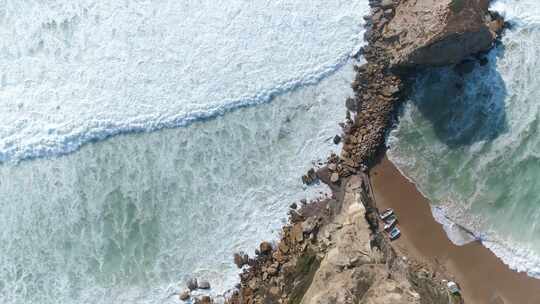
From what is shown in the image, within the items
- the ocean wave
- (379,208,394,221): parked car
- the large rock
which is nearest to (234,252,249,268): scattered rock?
(379,208,394,221): parked car

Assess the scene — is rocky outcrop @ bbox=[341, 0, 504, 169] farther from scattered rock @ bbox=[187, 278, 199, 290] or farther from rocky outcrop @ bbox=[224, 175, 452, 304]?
scattered rock @ bbox=[187, 278, 199, 290]

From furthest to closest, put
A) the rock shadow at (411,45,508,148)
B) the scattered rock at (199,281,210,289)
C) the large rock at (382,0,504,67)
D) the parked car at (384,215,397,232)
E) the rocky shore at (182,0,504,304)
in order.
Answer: the scattered rock at (199,281,210,289) → the rock shadow at (411,45,508,148) → the parked car at (384,215,397,232) → the rocky shore at (182,0,504,304) → the large rock at (382,0,504,67)

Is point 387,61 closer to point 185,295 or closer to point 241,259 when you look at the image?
point 241,259

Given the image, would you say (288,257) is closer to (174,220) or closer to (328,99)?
(174,220)

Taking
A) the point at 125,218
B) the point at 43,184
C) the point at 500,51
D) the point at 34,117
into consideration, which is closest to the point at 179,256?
the point at 125,218

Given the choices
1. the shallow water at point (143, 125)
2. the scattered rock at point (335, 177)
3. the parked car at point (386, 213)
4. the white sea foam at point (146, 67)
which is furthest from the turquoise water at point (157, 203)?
the parked car at point (386, 213)

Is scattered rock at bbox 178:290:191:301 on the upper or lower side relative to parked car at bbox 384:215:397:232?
lower
